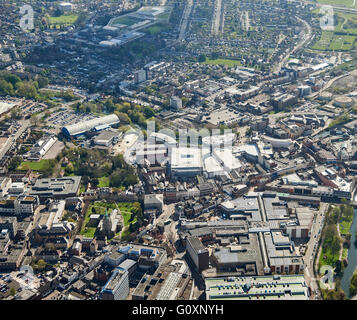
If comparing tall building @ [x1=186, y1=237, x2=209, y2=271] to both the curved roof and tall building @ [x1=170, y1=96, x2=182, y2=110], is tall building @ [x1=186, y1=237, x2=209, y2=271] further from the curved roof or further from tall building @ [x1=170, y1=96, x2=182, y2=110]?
tall building @ [x1=170, y1=96, x2=182, y2=110]

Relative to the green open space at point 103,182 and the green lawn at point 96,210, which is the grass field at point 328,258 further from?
the green open space at point 103,182

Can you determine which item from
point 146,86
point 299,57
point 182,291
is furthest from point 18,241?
point 299,57

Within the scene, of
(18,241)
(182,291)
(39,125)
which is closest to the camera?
(182,291)

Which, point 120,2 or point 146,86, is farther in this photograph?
point 120,2

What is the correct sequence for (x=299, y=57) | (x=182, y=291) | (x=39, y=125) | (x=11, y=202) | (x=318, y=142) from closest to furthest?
1. (x=182, y=291)
2. (x=11, y=202)
3. (x=318, y=142)
4. (x=39, y=125)
5. (x=299, y=57)
